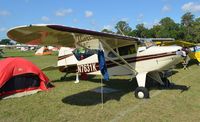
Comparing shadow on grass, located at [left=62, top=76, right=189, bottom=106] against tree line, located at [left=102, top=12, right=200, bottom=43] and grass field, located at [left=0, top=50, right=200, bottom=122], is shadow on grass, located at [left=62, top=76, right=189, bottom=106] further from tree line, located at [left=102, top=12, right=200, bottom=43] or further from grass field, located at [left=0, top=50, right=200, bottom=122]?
tree line, located at [left=102, top=12, right=200, bottom=43]

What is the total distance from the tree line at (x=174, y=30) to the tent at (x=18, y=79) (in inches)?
2681

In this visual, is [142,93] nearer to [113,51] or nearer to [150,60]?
[150,60]

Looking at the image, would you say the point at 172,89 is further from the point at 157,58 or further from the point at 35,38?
the point at 35,38

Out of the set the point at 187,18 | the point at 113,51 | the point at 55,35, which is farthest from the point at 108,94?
the point at 187,18

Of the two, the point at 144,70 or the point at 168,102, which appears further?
the point at 144,70

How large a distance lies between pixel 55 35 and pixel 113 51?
2.52 metres

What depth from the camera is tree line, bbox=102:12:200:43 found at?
79250 millimetres

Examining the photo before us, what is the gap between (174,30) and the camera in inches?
3413

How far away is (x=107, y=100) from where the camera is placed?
848cm

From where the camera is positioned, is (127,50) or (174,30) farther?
(174,30)

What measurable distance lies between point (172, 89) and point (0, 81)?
21.5ft

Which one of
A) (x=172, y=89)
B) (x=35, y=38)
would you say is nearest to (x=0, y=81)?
(x=35, y=38)

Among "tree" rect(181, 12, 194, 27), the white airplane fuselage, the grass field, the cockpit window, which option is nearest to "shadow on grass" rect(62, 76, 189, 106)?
the grass field

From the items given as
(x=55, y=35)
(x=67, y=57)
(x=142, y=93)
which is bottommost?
(x=142, y=93)
